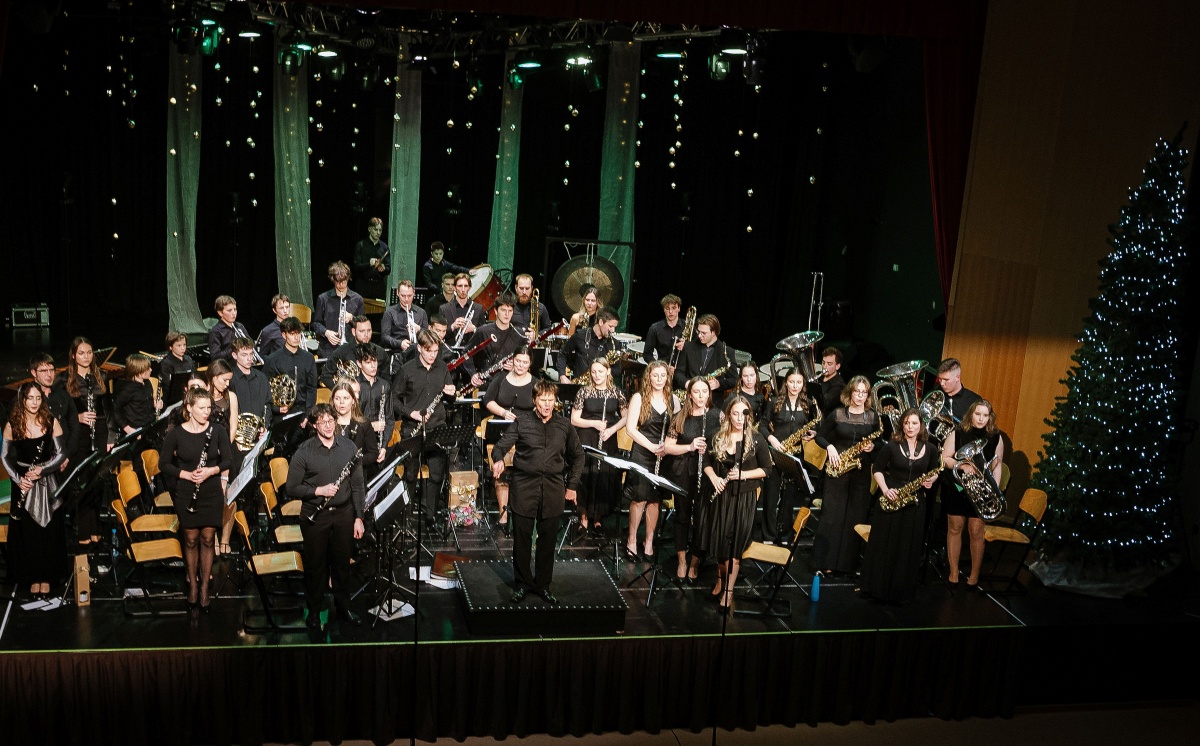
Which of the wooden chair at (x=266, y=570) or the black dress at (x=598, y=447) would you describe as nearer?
the wooden chair at (x=266, y=570)

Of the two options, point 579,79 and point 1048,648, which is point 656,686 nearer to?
point 1048,648

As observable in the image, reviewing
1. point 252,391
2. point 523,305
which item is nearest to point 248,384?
point 252,391

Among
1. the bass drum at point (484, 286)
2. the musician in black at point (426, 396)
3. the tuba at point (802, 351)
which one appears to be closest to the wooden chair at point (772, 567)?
the tuba at point (802, 351)

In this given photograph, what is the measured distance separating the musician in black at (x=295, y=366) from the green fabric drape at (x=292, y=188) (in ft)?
20.9

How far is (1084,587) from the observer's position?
8.69m

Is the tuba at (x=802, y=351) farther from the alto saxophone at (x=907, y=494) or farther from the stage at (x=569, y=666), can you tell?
the stage at (x=569, y=666)

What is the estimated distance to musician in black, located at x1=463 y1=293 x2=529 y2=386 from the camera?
9.93 metres

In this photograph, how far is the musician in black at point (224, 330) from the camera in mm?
9438

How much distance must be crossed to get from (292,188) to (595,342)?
275 inches

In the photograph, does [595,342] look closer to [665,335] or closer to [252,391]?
[665,335]

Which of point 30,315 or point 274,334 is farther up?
point 274,334

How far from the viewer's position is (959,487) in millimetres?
8297

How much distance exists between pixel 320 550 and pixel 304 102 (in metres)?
9.67

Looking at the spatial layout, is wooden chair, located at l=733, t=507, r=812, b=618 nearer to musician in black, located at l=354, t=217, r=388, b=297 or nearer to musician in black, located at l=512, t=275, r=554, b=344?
musician in black, located at l=512, t=275, r=554, b=344
